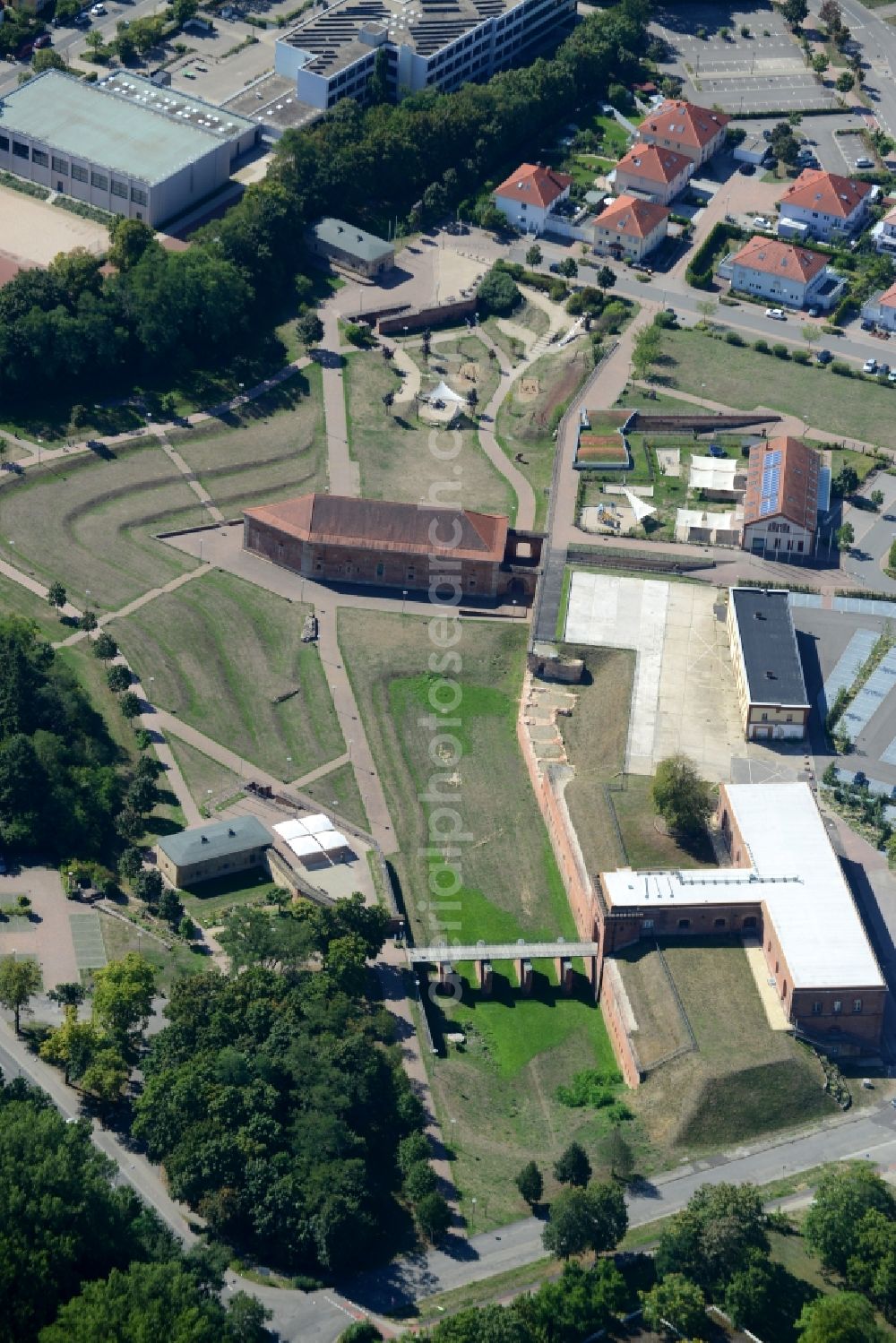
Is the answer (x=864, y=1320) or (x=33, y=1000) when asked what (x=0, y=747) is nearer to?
(x=33, y=1000)

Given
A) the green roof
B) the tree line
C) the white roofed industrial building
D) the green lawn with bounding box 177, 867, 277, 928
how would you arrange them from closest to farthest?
the tree line, the white roofed industrial building, the green lawn with bounding box 177, 867, 277, 928, the green roof

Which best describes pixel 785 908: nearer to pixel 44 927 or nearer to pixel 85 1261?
pixel 44 927

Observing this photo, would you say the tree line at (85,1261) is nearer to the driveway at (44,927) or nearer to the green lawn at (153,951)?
the driveway at (44,927)

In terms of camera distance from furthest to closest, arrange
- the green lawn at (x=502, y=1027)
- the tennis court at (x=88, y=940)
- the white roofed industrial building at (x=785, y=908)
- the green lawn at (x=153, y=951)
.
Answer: the green lawn at (x=153, y=951) → the tennis court at (x=88, y=940) → the white roofed industrial building at (x=785, y=908) → the green lawn at (x=502, y=1027)

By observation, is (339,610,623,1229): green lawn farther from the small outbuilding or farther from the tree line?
the tree line

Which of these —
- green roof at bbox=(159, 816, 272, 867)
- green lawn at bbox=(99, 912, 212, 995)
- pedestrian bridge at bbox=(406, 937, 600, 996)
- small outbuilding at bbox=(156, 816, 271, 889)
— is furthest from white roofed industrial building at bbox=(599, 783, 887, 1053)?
green lawn at bbox=(99, 912, 212, 995)

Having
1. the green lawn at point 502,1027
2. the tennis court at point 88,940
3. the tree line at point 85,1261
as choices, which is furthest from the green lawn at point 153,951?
the tree line at point 85,1261

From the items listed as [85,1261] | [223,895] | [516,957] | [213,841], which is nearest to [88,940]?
[223,895]
